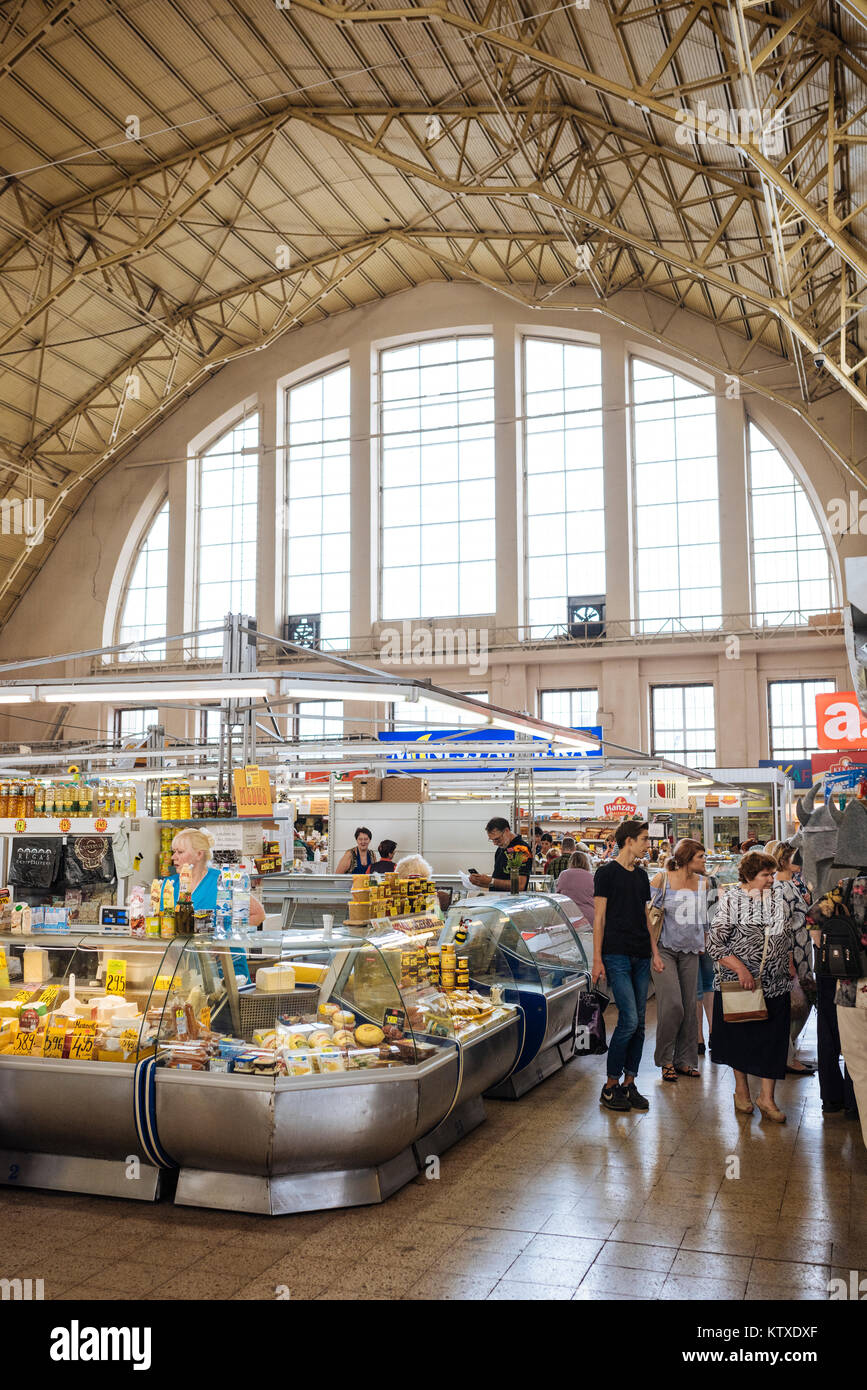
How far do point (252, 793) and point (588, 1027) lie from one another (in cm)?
288

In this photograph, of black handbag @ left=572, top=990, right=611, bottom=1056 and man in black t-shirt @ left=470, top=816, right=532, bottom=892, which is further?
man in black t-shirt @ left=470, top=816, right=532, bottom=892

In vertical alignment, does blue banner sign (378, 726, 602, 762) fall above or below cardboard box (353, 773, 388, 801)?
above

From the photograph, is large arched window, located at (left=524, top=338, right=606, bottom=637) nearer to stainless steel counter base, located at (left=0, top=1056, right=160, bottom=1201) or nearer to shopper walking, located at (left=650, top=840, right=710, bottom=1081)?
shopper walking, located at (left=650, top=840, right=710, bottom=1081)

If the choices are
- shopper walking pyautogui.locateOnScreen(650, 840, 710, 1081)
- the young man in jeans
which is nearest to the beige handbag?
the young man in jeans

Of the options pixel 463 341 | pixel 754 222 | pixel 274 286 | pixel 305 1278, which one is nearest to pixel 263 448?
pixel 274 286

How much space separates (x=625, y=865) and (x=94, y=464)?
19.2 metres

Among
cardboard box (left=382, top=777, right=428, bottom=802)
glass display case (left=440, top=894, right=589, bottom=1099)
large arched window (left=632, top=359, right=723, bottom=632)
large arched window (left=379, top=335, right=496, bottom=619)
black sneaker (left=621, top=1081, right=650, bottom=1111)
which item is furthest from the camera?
large arched window (left=379, top=335, right=496, bottom=619)

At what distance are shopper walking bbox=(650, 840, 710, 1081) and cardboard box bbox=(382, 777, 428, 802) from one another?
608 cm

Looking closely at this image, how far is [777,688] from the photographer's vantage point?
2120 cm

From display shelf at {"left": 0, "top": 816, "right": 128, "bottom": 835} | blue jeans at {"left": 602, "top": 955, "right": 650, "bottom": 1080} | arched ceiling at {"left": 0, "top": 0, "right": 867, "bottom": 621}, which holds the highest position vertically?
arched ceiling at {"left": 0, "top": 0, "right": 867, "bottom": 621}

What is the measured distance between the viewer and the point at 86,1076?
4.53 metres

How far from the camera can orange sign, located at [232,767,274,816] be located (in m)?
6.64
